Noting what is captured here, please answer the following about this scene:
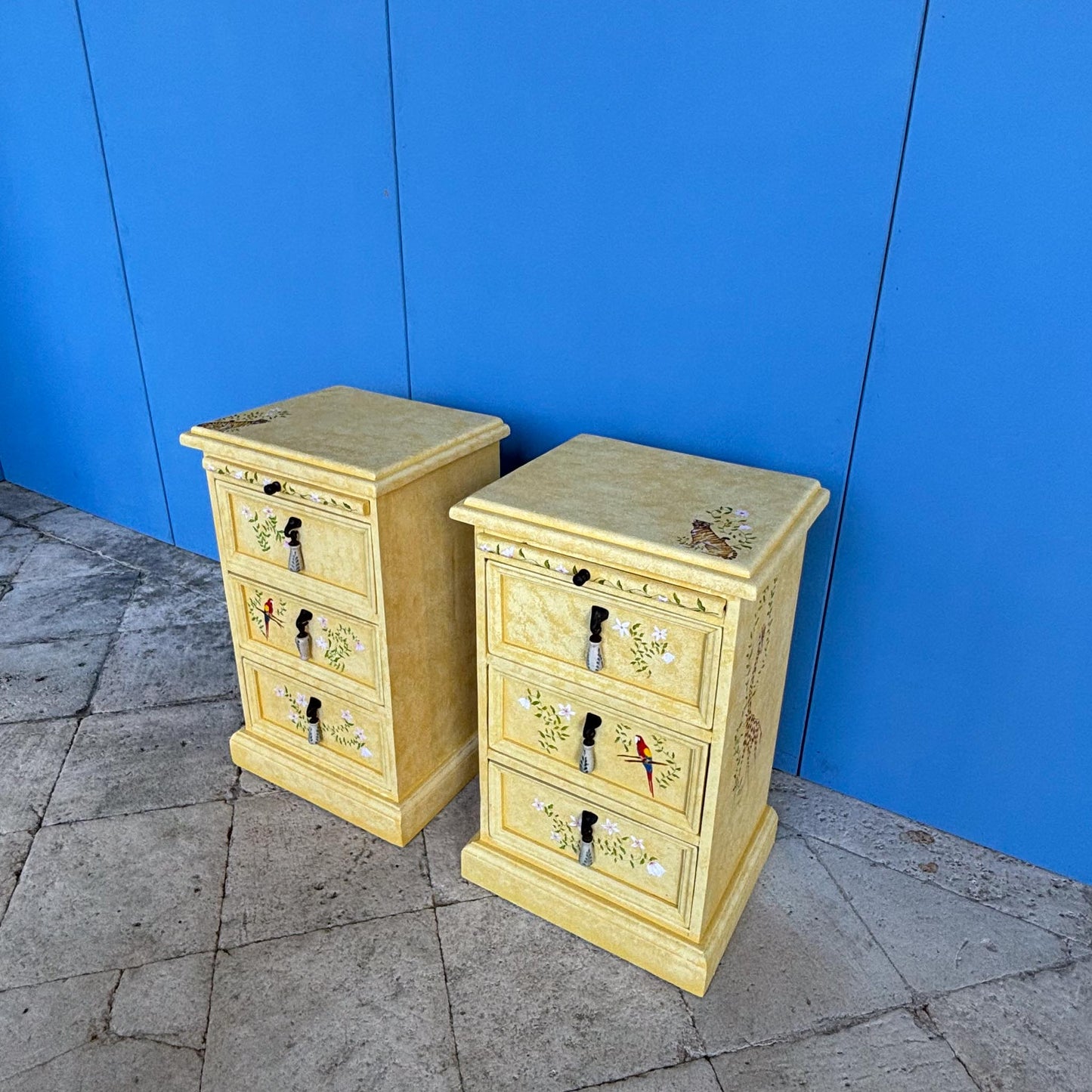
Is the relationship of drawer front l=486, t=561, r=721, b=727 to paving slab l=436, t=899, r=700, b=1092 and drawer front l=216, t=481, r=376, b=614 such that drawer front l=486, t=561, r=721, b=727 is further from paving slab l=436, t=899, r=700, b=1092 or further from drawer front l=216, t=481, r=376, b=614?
paving slab l=436, t=899, r=700, b=1092

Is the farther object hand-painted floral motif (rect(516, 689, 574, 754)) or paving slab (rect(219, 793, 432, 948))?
paving slab (rect(219, 793, 432, 948))

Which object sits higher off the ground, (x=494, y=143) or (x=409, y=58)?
(x=409, y=58)

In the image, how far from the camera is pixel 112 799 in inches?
82.7

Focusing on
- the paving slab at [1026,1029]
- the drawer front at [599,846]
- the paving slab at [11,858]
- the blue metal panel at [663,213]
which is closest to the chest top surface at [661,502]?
the blue metal panel at [663,213]

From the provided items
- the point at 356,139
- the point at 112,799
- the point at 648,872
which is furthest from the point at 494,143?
the point at 112,799

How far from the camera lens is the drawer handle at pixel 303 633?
6.32ft

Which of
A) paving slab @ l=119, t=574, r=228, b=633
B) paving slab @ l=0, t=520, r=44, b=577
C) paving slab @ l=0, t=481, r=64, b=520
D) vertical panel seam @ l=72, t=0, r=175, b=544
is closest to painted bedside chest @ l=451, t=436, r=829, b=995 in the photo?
paving slab @ l=119, t=574, r=228, b=633

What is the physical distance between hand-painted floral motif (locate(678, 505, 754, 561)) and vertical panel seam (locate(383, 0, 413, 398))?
1.14 meters

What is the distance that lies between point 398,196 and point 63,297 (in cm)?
181

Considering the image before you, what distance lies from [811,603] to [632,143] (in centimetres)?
108

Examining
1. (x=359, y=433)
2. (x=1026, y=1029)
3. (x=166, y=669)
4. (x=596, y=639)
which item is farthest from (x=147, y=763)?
(x=1026, y=1029)

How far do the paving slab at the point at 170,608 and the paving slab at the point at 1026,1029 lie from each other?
2345 mm

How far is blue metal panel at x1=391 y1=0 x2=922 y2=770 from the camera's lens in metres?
1.58

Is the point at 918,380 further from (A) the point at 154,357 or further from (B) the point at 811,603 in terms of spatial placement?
(A) the point at 154,357
